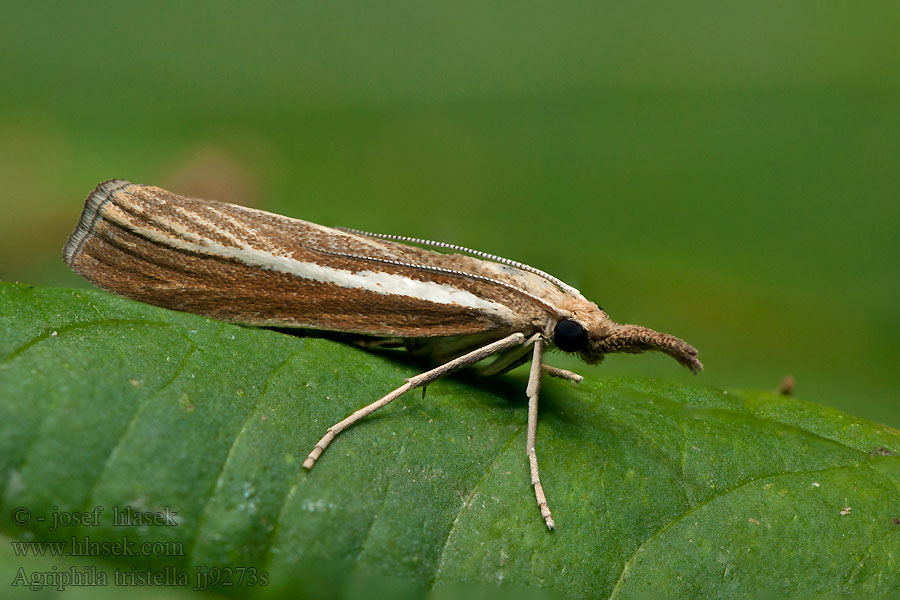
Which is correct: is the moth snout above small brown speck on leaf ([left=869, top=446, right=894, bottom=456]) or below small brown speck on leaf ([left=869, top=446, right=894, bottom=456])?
above

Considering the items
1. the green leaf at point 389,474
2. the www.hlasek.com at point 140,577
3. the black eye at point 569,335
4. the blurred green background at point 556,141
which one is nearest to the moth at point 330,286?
the black eye at point 569,335

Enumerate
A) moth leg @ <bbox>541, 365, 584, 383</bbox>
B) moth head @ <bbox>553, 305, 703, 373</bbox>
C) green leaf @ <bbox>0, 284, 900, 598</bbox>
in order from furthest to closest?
1. moth leg @ <bbox>541, 365, 584, 383</bbox>
2. moth head @ <bbox>553, 305, 703, 373</bbox>
3. green leaf @ <bbox>0, 284, 900, 598</bbox>

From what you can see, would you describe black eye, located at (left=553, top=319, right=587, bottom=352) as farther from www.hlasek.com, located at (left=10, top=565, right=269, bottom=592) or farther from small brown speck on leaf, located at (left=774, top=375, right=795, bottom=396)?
www.hlasek.com, located at (left=10, top=565, right=269, bottom=592)

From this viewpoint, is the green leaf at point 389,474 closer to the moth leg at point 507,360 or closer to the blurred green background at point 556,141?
the moth leg at point 507,360

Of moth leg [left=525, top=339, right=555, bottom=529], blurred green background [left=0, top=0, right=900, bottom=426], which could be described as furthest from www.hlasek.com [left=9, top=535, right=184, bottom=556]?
blurred green background [left=0, top=0, right=900, bottom=426]

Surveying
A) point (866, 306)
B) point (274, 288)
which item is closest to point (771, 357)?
point (866, 306)

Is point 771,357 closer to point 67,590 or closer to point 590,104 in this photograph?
point 590,104
